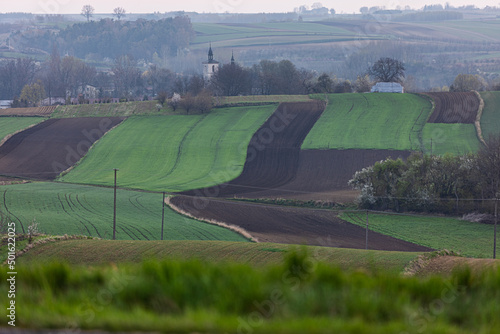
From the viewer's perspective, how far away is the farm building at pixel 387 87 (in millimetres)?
113000

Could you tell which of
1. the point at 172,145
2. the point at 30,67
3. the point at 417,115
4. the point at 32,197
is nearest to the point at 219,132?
the point at 172,145

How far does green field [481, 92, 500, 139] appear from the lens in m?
75.0

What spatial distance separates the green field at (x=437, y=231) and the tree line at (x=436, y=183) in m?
2.30

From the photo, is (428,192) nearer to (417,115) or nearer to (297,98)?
(417,115)

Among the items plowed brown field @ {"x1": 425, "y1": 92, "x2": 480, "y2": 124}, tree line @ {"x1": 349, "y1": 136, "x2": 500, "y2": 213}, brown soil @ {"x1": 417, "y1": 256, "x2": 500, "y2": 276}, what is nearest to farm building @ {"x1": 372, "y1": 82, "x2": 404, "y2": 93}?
plowed brown field @ {"x1": 425, "y1": 92, "x2": 480, "y2": 124}

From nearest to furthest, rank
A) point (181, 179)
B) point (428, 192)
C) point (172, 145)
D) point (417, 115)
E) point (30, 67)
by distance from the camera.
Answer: point (428, 192)
point (181, 179)
point (172, 145)
point (417, 115)
point (30, 67)

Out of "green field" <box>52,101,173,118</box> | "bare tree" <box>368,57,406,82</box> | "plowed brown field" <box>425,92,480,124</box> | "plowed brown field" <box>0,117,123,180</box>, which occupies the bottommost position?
"plowed brown field" <box>0,117,123,180</box>

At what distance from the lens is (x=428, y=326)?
21.9ft

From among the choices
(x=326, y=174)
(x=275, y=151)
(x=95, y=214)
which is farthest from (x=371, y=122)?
(x=95, y=214)

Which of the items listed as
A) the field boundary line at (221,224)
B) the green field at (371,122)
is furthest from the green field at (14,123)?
the field boundary line at (221,224)

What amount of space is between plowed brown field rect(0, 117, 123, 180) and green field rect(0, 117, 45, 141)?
161 centimetres

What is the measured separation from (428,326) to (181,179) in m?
57.4

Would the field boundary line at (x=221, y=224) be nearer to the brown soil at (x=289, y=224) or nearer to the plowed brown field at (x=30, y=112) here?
the brown soil at (x=289, y=224)

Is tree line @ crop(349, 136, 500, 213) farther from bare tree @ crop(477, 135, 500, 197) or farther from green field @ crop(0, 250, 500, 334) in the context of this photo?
green field @ crop(0, 250, 500, 334)
